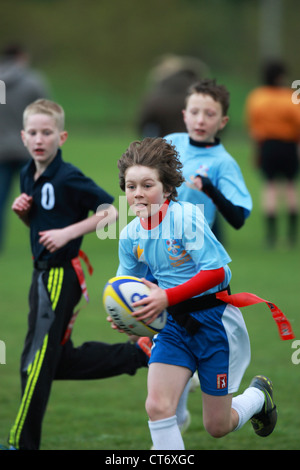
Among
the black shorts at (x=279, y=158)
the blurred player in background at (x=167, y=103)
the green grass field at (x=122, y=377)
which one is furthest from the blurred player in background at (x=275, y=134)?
the blurred player in background at (x=167, y=103)

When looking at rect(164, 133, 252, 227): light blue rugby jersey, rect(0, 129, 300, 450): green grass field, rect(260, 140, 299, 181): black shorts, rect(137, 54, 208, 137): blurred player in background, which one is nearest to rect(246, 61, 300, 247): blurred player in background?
rect(260, 140, 299, 181): black shorts

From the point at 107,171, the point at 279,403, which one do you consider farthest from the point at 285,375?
the point at 107,171

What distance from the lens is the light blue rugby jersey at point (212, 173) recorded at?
5004 millimetres

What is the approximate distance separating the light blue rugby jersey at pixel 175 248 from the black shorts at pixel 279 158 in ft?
26.0

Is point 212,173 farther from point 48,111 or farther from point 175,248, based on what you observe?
point 175,248

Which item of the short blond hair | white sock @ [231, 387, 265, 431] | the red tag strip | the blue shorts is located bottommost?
white sock @ [231, 387, 265, 431]

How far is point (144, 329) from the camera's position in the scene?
3.98 meters

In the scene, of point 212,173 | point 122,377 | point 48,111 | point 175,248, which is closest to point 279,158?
point 122,377

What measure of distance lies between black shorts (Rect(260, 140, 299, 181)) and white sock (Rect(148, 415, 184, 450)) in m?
8.32

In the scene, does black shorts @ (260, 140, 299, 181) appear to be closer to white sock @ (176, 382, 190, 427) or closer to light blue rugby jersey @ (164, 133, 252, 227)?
light blue rugby jersey @ (164, 133, 252, 227)

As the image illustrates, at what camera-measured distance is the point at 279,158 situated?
11.9m

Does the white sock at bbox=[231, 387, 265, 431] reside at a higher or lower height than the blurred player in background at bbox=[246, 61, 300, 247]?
lower

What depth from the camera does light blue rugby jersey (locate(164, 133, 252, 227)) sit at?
500cm
